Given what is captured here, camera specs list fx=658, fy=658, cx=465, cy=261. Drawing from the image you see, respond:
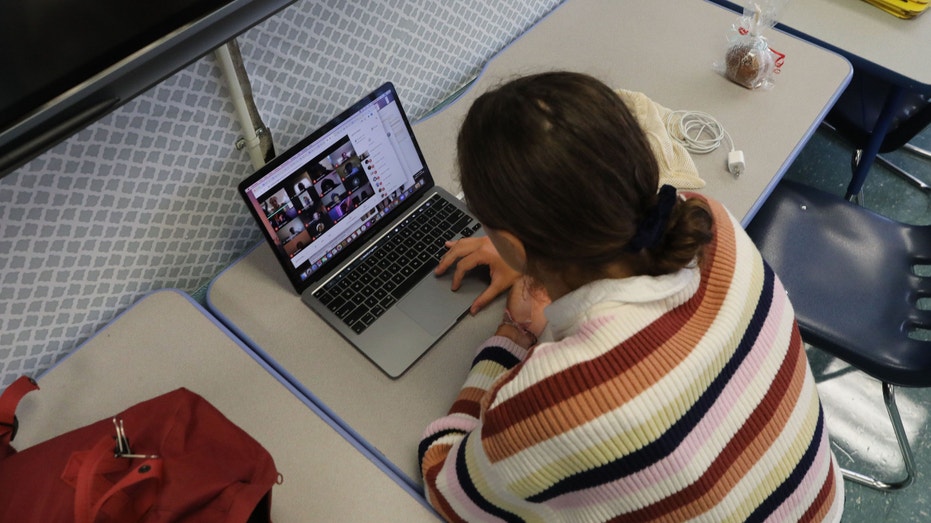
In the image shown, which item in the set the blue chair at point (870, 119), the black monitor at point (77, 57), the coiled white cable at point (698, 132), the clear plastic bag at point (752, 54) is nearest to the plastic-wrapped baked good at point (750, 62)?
the clear plastic bag at point (752, 54)

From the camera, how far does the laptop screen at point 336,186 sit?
3.17 ft

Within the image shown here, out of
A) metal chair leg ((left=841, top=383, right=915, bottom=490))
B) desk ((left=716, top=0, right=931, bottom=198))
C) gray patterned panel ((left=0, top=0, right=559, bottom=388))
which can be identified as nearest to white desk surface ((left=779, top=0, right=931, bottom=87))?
desk ((left=716, top=0, right=931, bottom=198))

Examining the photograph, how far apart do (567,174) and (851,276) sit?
944 mm

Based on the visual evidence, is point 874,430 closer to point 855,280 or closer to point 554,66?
point 855,280

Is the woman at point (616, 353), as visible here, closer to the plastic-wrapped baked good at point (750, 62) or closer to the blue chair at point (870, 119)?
the plastic-wrapped baked good at point (750, 62)

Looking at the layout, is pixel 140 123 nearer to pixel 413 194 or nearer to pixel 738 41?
pixel 413 194

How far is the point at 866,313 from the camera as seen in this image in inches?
49.8

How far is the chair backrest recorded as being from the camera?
1.62 meters

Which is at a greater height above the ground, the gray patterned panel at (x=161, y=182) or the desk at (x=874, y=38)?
the gray patterned panel at (x=161, y=182)

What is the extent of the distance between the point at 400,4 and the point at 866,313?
106 centimetres

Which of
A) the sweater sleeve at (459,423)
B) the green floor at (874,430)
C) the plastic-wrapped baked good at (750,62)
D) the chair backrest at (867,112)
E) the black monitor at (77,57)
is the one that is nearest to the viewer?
the black monitor at (77,57)

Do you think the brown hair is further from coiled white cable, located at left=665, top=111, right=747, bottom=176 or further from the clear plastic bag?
the clear plastic bag

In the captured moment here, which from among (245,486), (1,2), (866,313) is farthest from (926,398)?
(1,2)

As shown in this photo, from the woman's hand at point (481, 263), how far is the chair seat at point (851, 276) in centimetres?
60
